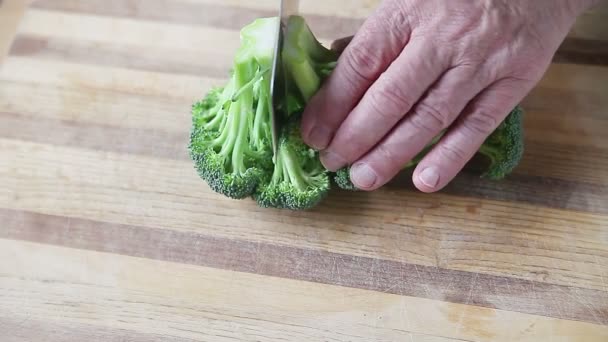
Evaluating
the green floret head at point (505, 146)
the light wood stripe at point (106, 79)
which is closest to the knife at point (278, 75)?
the light wood stripe at point (106, 79)

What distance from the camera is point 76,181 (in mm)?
1812

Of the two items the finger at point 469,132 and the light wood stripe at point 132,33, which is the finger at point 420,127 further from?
the light wood stripe at point 132,33

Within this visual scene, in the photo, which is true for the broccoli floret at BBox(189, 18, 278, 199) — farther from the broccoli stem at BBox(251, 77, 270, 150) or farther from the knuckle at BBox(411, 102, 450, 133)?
the knuckle at BBox(411, 102, 450, 133)

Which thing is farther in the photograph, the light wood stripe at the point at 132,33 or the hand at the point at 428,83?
the light wood stripe at the point at 132,33

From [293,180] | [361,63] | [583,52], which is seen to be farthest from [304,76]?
[583,52]

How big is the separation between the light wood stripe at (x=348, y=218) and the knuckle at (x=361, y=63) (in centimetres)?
37

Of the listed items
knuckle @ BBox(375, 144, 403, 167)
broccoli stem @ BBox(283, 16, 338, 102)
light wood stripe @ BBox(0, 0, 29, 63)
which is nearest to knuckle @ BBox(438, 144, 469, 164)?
knuckle @ BBox(375, 144, 403, 167)

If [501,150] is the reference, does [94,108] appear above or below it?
below

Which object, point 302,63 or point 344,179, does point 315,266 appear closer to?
point 344,179

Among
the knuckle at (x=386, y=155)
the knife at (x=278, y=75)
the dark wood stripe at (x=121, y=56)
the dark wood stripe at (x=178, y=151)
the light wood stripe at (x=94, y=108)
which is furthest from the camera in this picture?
the dark wood stripe at (x=121, y=56)

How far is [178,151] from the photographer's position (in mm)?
1846

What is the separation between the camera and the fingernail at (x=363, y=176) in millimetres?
1581

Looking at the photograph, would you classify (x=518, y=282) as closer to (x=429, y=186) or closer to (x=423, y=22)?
(x=429, y=186)

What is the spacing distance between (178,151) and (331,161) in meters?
0.52
